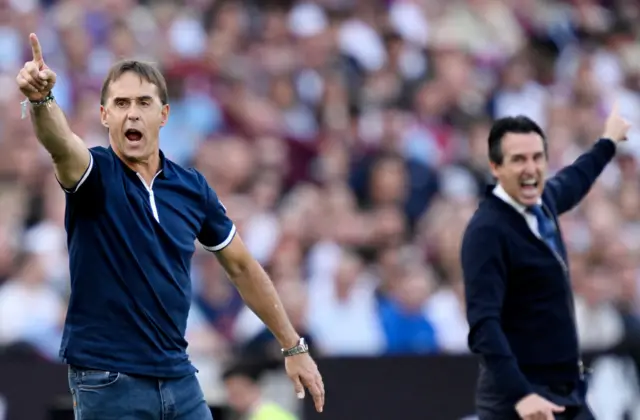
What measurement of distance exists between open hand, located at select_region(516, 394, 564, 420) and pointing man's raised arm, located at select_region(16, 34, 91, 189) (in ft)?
8.29

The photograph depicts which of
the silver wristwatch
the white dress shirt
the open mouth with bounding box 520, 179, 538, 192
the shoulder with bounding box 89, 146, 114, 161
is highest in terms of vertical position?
the shoulder with bounding box 89, 146, 114, 161

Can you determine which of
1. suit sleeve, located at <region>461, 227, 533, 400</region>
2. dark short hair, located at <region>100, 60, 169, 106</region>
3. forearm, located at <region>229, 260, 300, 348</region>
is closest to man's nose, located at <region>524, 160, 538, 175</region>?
suit sleeve, located at <region>461, 227, 533, 400</region>

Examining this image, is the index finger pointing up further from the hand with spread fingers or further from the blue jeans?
the blue jeans

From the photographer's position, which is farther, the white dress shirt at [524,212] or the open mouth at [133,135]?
the white dress shirt at [524,212]

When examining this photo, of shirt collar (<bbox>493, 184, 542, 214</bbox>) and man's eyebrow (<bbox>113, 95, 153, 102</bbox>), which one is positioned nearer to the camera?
man's eyebrow (<bbox>113, 95, 153, 102</bbox>)

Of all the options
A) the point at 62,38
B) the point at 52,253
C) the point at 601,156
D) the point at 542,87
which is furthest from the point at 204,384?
the point at 542,87

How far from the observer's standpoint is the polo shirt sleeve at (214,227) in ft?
19.4

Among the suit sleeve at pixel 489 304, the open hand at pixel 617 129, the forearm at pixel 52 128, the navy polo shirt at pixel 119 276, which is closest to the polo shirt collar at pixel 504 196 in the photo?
the suit sleeve at pixel 489 304

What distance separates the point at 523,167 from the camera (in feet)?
22.6

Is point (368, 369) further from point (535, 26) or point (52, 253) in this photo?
point (535, 26)

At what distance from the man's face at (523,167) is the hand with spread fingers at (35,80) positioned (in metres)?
2.78

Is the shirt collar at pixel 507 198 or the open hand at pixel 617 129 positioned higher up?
the open hand at pixel 617 129

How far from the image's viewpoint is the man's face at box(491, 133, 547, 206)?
688 centimetres

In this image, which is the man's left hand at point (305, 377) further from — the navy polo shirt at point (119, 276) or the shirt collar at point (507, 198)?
the shirt collar at point (507, 198)
